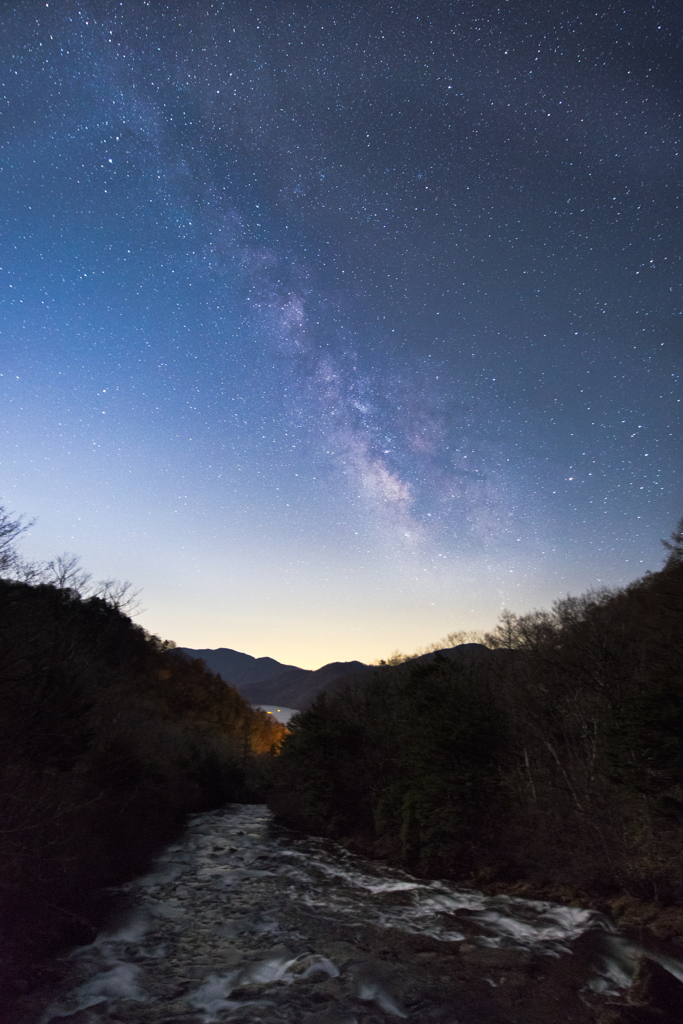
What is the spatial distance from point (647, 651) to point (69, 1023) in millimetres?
20089

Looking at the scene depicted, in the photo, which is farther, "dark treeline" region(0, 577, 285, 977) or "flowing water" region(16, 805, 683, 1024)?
"dark treeline" region(0, 577, 285, 977)

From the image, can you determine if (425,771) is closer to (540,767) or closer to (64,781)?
(540,767)

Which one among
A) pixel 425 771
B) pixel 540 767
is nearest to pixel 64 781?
pixel 425 771

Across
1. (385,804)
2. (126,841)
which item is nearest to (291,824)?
(385,804)

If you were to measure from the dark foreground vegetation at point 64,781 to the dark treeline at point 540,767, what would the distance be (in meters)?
10.9

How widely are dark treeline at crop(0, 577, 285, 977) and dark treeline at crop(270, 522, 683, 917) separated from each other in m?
11.1

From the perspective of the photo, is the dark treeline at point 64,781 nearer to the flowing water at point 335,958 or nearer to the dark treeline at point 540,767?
the flowing water at point 335,958

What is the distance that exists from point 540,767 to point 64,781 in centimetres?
1830

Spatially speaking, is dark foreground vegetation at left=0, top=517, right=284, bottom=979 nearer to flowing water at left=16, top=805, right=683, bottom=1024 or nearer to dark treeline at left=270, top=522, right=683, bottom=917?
flowing water at left=16, top=805, right=683, bottom=1024

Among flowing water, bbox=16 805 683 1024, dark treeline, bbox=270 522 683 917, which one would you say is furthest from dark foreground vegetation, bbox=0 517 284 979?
dark treeline, bbox=270 522 683 917

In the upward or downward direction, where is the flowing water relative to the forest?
downward

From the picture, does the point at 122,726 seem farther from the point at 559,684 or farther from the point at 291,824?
the point at 559,684

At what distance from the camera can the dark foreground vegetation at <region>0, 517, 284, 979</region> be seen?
41.9 feet

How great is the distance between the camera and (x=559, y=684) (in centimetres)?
2470
